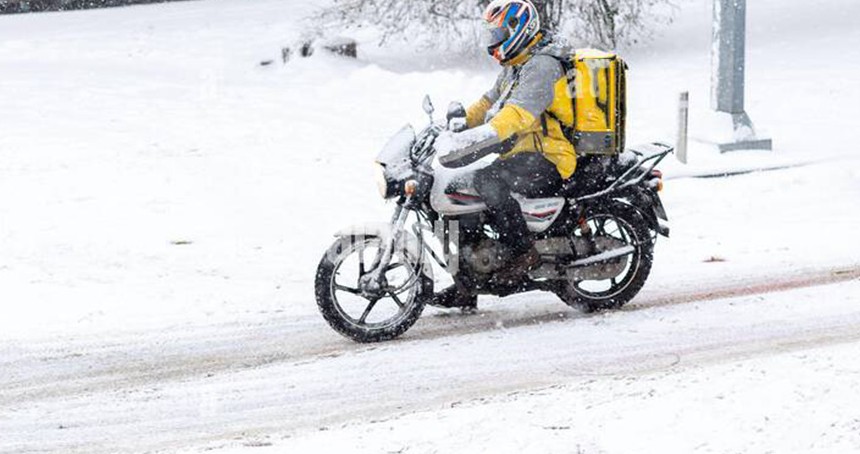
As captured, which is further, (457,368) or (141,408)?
(457,368)

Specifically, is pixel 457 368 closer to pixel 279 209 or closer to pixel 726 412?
pixel 726 412

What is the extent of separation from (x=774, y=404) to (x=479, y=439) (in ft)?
4.35

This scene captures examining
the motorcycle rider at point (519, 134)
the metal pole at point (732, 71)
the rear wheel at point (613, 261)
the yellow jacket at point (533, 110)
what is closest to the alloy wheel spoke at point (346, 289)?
the motorcycle rider at point (519, 134)

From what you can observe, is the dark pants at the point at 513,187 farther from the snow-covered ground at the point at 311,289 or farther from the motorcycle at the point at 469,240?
the snow-covered ground at the point at 311,289

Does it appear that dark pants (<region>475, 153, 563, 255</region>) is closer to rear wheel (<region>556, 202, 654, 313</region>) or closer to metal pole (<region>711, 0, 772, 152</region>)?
rear wheel (<region>556, 202, 654, 313</region>)

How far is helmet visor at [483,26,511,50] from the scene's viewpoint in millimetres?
8312

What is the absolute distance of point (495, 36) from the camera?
27.4 ft

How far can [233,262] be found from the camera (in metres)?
11.0

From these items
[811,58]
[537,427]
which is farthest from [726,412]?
[811,58]

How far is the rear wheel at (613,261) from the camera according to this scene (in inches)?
347

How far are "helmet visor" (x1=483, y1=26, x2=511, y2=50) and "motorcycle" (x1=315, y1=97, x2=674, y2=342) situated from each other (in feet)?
1.53

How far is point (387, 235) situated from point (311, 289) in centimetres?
203

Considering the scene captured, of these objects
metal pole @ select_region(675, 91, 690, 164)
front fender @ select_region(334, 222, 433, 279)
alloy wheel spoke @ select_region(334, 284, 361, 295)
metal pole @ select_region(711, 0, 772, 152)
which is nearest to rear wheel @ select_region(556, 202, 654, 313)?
front fender @ select_region(334, 222, 433, 279)

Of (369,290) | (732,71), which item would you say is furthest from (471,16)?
(369,290)
